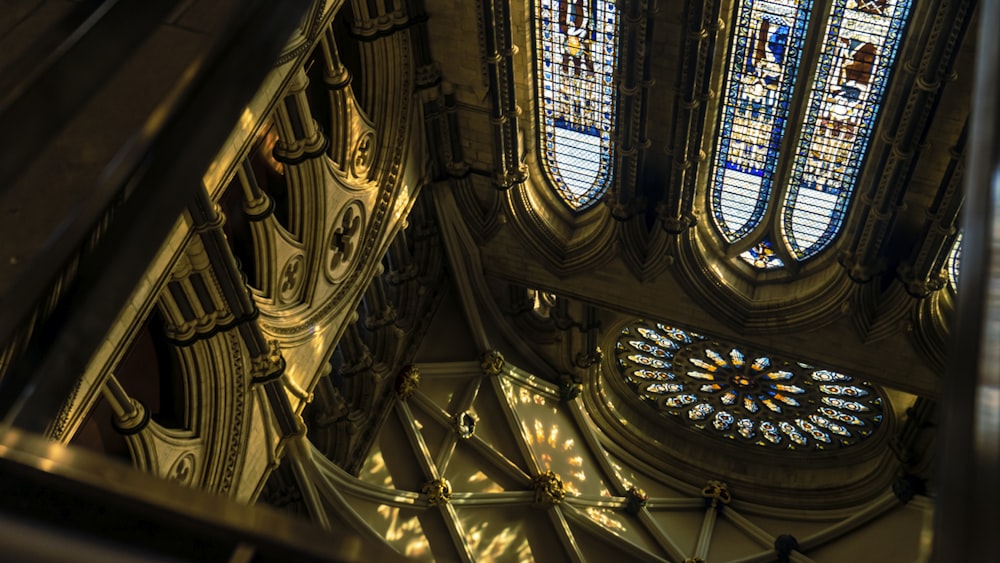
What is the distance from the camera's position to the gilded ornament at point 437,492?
1127 centimetres

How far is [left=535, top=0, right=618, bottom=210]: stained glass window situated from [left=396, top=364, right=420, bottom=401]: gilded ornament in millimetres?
2501

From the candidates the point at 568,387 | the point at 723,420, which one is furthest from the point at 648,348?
the point at 723,420

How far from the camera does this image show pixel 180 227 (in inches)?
259

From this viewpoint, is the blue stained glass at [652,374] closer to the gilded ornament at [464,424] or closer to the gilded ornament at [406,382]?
the gilded ornament at [464,424]

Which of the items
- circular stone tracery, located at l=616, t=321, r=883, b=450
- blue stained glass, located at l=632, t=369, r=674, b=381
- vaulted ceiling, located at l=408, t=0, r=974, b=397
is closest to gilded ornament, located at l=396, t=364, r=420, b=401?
vaulted ceiling, located at l=408, t=0, r=974, b=397

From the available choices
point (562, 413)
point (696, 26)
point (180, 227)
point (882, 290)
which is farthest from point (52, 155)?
point (562, 413)

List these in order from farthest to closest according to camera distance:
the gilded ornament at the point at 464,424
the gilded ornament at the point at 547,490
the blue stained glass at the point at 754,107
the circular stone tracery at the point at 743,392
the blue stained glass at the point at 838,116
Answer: the circular stone tracery at the point at 743,392
the gilded ornament at the point at 547,490
the gilded ornament at the point at 464,424
the blue stained glass at the point at 754,107
the blue stained glass at the point at 838,116

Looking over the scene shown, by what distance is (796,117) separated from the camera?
982 cm

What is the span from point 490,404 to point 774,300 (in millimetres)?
3607

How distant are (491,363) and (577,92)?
349 cm

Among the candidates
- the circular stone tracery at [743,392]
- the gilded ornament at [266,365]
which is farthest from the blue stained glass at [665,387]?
the gilded ornament at [266,365]

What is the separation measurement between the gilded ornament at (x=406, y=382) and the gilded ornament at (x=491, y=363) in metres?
1.00

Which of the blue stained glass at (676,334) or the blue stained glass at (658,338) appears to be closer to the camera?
the blue stained glass at (676,334)

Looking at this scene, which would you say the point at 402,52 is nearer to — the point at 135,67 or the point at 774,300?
the point at 774,300
